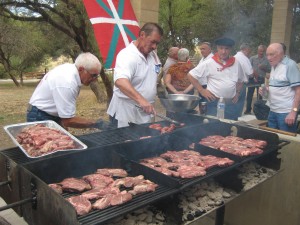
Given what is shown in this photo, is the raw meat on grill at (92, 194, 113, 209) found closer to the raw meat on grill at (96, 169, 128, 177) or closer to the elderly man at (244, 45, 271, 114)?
the raw meat on grill at (96, 169, 128, 177)

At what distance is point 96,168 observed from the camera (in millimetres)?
2568

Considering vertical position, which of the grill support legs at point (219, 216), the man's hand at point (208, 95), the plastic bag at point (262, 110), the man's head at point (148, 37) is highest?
the man's head at point (148, 37)

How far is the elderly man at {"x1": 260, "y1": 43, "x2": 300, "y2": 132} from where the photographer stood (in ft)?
14.4

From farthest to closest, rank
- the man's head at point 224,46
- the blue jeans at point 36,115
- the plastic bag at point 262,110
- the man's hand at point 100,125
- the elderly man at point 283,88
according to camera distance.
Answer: the plastic bag at point 262,110 → the man's head at point 224,46 → the elderly man at point 283,88 → the blue jeans at point 36,115 → the man's hand at point 100,125

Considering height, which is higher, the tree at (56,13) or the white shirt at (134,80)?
the tree at (56,13)

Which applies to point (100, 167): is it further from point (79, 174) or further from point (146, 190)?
point (146, 190)

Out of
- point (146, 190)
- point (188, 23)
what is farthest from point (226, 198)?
point (188, 23)

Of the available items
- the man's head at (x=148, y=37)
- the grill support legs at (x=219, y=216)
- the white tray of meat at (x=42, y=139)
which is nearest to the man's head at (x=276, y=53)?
the man's head at (x=148, y=37)

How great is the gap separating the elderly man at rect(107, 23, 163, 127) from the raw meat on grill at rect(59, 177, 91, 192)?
132cm

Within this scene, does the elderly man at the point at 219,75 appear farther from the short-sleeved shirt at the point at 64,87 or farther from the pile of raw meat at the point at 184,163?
the short-sleeved shirt at the point at 64,87

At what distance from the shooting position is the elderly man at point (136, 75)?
3619 millimetres

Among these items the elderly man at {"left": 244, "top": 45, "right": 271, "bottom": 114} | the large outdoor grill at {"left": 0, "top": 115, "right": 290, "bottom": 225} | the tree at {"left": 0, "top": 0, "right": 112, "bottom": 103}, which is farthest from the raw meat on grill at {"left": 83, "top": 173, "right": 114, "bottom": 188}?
the elderly man at {"left": 244, "top": 45, "right": 271, "bottom": 114}

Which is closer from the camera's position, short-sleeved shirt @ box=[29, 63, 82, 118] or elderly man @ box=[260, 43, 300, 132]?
short-sleeved shirt @ box=[29, 63, 82, 118]

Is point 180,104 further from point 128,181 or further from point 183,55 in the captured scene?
point 183,55
